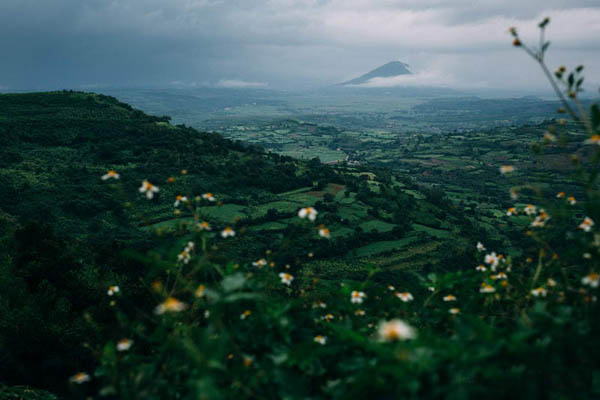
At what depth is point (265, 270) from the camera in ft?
15.6

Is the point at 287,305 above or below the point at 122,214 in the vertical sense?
above

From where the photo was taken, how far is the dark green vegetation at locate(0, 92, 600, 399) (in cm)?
269

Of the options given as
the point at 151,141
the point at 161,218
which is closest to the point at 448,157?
the point at 151,141

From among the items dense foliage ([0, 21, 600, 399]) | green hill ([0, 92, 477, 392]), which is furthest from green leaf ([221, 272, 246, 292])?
green hill ([0, 92, 477, 392])

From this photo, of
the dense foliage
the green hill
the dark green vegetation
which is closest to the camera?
the dense foliage

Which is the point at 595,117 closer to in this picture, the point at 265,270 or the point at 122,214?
the point at 265,270

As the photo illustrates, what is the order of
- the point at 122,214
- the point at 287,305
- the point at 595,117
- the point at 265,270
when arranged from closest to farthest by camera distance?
the point at 595,117 → the point at 287,305 → the point at 265,270 → the point at 122,214

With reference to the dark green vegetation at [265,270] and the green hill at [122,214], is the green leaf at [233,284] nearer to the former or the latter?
the dark green vegetation at [265,270]

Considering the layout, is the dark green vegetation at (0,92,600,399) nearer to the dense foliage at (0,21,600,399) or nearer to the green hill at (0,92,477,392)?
the dense foliage at (0,21,600,399)

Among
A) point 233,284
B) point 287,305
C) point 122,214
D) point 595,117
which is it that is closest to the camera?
point 233,284

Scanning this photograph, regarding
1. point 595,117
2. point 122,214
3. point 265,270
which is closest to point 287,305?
point 265,270

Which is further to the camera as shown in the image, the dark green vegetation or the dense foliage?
the dark green vegetation

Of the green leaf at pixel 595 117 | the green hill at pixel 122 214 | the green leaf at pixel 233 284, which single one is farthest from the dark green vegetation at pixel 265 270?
the green leaf at pixel 595 117

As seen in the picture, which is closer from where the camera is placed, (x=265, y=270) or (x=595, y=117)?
(x=595, y=117)
